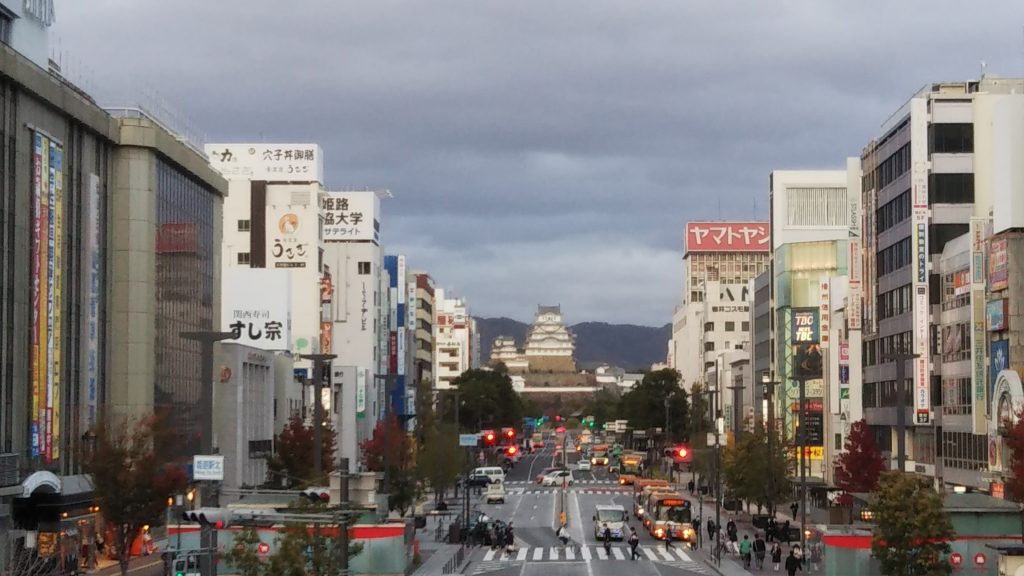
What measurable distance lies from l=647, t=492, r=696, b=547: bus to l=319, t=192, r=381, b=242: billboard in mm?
65756

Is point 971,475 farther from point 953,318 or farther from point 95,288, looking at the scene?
point 95,288

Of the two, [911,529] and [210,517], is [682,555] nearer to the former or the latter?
[911,529]

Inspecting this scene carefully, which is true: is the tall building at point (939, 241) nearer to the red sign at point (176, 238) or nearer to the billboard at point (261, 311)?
the red sign at point (176, 238)

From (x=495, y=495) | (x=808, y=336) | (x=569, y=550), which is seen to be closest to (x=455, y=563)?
(x=569, y=550)

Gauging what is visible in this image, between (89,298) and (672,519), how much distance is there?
115 feet

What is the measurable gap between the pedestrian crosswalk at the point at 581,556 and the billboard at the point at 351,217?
235 feet

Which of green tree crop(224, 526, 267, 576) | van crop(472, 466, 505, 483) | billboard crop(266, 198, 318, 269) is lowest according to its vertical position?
van crop(472, 466, 505, 483)

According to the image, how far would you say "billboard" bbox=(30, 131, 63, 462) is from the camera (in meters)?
65.2

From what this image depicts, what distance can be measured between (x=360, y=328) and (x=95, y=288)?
7964cm

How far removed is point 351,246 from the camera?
6112 inches

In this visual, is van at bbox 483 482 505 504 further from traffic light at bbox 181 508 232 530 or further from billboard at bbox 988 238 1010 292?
traffic light at bbox 181 508 232 530

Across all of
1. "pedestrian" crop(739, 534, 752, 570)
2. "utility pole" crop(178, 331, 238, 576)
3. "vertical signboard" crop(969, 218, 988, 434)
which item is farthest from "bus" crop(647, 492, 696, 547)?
"utility pole" crop(178, 331, 238, 576)

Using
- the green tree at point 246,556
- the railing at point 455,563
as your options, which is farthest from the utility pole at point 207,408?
the railing at point 455,563

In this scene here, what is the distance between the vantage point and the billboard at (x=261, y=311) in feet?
372
